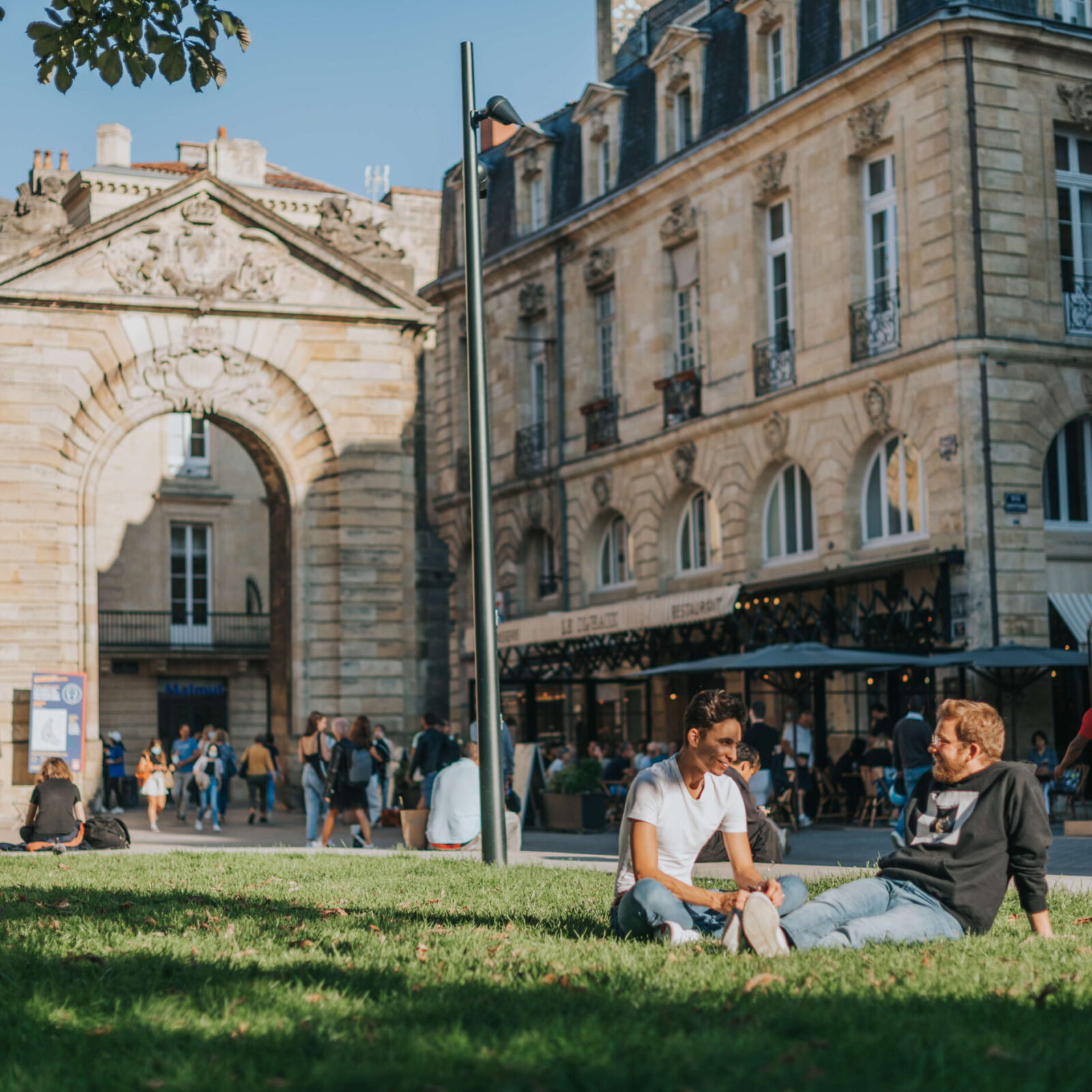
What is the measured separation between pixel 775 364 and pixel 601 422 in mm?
5961

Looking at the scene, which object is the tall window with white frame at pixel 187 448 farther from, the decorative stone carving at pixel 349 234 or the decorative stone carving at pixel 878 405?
the decorative stone carving at pixel 878 405

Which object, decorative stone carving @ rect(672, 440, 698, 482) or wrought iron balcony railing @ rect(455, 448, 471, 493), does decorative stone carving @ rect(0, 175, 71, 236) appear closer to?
decorative stone carving @ rect(672, 440, 698, 482)

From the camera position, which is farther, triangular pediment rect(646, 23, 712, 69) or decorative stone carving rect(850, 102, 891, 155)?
triangular pediment rect(646, 23, 712, 69)

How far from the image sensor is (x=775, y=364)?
28562 millimetres

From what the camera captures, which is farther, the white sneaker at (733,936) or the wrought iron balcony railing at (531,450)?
the wrought iron balcony railing at (531,450)

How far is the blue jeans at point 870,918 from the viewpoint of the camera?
676 centimetres

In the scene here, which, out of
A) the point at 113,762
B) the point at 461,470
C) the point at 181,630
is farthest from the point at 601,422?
the point at 181,630

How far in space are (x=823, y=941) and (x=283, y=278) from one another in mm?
20805

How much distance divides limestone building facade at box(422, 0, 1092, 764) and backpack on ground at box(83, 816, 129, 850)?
35.5 feet

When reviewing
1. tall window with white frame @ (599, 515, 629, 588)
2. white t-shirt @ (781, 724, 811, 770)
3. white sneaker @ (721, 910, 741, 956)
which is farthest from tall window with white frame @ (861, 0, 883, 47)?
white sneaker @ (721, 910, 741, 956)

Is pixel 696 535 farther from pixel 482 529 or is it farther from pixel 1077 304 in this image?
pixel 482 529

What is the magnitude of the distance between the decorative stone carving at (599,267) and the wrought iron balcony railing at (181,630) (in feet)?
47.3

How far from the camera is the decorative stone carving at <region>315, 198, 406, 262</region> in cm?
2664

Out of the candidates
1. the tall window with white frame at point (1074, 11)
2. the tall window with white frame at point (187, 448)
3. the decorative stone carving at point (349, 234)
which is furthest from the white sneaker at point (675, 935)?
the tall window with white frame at point (187, 448)
